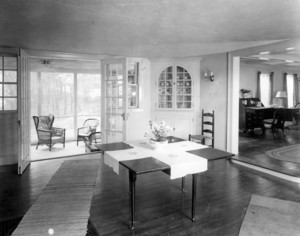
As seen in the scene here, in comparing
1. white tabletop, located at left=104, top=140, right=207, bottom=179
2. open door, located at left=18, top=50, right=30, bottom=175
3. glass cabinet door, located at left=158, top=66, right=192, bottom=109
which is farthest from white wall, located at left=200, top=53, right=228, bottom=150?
open door, located at left=18, top=50, right=30, bottom=175

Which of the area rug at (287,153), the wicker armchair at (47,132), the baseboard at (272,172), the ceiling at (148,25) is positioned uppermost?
the ceiling at (148,25)

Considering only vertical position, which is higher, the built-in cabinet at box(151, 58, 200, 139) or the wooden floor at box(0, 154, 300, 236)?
the built-in cabinet at box(151, 58, 200, 139)

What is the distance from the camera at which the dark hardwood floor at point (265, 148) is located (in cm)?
462

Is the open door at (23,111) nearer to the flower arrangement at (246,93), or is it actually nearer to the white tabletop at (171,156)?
the white tabletop at (171,156)

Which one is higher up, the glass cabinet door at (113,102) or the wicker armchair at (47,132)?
the glass cabinet door at (113,102)

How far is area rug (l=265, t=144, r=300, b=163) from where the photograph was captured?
17.3 ft

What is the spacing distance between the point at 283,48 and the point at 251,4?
222cm

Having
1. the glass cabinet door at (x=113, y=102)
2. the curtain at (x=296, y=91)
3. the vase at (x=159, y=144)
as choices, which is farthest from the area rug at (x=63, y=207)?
the curtain at (x=296, y=91)

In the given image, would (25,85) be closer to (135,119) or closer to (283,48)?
(135,119)

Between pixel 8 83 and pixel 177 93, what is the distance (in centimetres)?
363

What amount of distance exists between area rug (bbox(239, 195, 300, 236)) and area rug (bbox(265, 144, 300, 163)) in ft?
7.27

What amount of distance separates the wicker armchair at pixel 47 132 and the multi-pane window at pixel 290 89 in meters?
8.78

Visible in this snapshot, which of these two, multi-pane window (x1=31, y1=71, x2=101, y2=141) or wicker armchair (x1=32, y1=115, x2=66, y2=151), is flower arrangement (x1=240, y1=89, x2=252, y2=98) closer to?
multi-pane window (x1=31, y1=71, x2=101, y2=141)

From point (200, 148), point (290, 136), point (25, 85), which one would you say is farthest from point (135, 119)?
point (290, 136)
